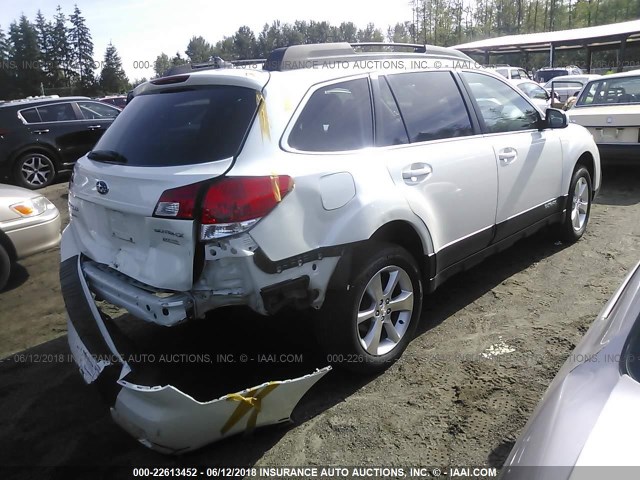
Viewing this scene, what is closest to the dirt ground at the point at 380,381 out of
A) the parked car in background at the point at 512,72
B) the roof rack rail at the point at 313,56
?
the roof rack rail at the point at 313,56

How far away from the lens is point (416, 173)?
3.28 metres

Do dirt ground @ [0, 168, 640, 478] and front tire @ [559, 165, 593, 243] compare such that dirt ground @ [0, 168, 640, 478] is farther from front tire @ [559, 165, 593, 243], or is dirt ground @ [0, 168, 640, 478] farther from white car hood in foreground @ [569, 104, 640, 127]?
white car hood in foreground @ [569, 104, 640, 127]

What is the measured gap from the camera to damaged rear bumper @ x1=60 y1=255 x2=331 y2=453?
2.28 meters

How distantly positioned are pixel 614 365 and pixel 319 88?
2.07 metres

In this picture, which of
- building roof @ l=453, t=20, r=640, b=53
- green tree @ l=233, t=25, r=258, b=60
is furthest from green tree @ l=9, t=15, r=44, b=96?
building roof @ l=453, t=20, r=640, b=53

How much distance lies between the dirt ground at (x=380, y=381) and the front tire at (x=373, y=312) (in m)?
0.18

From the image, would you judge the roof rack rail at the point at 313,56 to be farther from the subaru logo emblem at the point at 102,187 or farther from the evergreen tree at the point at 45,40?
the evergreen tree at the point at 45,40

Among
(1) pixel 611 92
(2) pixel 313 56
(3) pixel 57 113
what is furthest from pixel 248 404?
(3) pixel 57 113

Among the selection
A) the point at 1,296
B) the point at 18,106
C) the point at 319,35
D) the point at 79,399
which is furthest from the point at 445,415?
the point at 319,35

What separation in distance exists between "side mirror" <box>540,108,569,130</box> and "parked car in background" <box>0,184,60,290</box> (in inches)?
194

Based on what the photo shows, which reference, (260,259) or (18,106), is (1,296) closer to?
(260,259)

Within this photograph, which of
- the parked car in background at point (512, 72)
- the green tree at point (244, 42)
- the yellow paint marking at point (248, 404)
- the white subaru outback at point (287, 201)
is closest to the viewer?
the yellow paint marking at point (248, 404)

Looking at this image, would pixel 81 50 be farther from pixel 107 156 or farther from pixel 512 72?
pixel 107 156

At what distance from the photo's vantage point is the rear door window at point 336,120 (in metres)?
2.84
